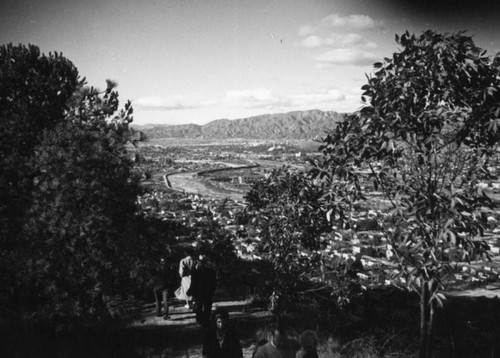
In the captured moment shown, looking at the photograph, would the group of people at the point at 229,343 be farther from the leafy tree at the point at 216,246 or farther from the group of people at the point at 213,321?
the leafy tree at the point at 216,246

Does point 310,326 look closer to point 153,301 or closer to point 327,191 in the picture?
point 153,301

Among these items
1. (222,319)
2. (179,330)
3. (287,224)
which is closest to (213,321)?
(222,319)

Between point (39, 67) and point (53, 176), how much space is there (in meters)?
5.17

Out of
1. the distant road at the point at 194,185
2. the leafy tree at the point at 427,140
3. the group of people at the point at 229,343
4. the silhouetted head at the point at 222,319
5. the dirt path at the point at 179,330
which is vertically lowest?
the distant road at the point at 194,185

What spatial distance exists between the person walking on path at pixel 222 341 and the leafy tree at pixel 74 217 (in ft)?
9.12

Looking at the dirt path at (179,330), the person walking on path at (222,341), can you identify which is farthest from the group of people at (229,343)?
the dirt path at (179,330)

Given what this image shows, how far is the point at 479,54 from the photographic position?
3.59 m

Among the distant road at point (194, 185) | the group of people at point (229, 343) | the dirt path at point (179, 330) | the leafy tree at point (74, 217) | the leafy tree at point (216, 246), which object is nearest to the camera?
the group of people at point (229, 343)

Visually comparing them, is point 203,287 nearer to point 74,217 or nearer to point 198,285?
point 198,285

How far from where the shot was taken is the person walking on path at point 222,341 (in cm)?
407

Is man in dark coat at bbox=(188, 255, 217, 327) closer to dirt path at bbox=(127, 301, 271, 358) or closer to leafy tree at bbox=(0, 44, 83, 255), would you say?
dirt path at bbox=(127, 301, 271, 358)

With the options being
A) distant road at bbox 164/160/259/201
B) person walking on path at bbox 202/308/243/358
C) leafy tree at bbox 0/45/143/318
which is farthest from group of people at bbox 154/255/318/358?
distant road at bbox 164/160/259/201

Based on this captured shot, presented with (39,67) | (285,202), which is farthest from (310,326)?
(39,67)

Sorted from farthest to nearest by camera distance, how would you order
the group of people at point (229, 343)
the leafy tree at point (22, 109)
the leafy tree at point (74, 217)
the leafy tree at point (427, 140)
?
1. the leafy tree at point (22, 109)
2. the leafy tree at point (74, 217)
3. the group of people at point (229, 343)
4. the leafy tree at point (427, 140)
